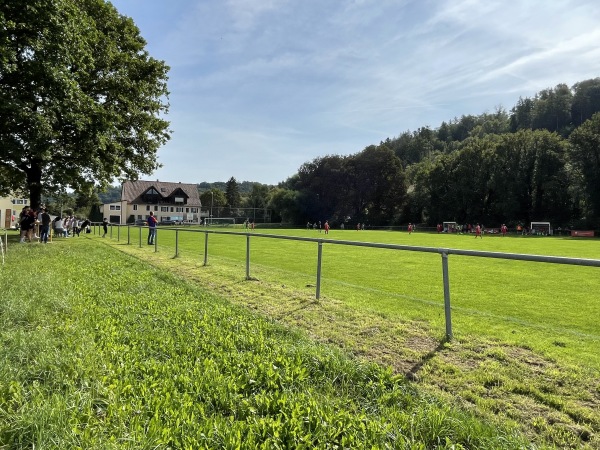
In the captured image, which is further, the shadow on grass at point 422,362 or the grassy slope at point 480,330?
the shadow on grass at point 422,362

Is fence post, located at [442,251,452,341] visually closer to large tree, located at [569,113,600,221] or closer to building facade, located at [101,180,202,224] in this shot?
large tree, located at [569,113,600,221]

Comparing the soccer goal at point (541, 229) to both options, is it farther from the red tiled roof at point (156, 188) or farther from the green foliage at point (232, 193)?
the green foliage at point (232, 193)

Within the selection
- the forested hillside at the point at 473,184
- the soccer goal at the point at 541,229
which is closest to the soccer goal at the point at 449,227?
the forested hillside at the point at 473,184

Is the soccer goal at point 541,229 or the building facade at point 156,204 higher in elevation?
the building facade at point 156,204

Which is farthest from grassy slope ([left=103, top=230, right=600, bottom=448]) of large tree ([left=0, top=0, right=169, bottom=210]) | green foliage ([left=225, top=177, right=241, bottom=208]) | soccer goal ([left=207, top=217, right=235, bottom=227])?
green foliage ([left=225, top=177, right=241, bottom=208])

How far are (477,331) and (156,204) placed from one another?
104 m

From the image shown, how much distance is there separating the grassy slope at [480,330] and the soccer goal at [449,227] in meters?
58.1

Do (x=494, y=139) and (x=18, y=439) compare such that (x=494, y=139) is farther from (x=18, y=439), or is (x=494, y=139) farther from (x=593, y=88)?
(x=18, y=439)

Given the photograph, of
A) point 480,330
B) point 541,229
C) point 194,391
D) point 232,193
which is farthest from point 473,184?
point 232,193

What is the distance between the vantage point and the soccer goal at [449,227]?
68062 mm

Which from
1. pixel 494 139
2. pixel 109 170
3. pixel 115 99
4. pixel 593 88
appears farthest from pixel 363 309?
pixel 593 88

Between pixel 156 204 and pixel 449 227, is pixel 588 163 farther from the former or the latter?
pixel 156 204

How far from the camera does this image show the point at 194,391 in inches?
129

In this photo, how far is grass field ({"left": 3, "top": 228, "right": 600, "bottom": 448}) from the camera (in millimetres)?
3379
